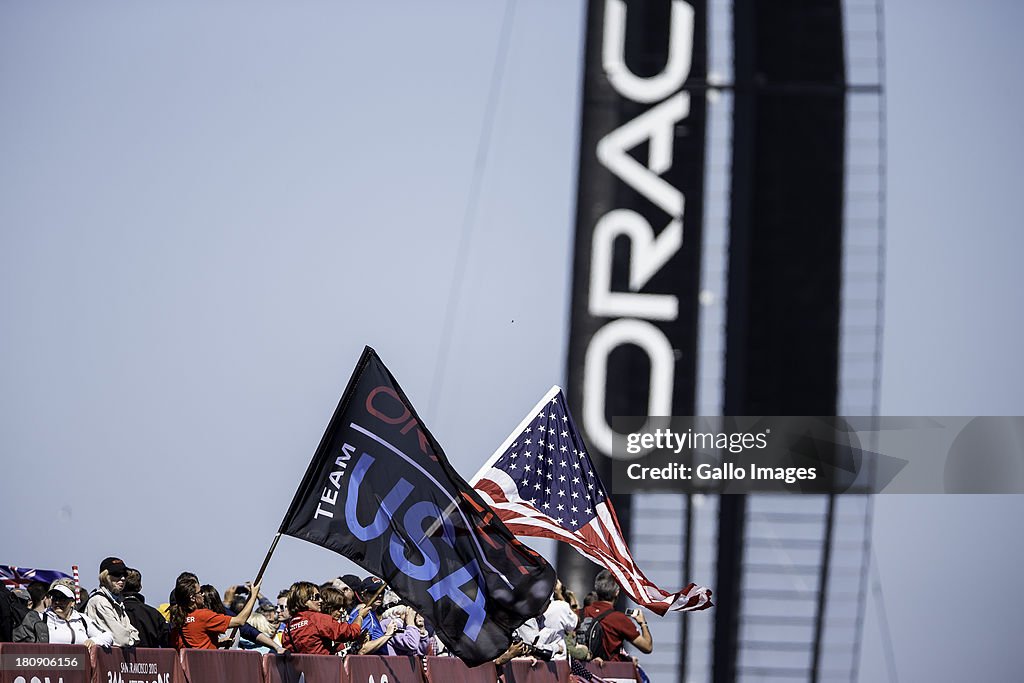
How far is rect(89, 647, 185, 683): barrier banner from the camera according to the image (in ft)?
36.3

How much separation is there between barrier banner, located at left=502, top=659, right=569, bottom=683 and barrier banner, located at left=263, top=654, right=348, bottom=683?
1.69 meters

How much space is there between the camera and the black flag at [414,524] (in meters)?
10.5

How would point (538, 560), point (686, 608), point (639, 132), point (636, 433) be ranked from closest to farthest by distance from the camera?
point (538, 560) → point (686, 608) → point (636, 433) → point (639, 132)

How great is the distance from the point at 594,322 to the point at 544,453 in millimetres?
12481

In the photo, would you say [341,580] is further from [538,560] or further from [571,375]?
[571,375]

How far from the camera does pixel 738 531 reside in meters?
28.1

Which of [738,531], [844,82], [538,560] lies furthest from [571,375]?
[538,560]

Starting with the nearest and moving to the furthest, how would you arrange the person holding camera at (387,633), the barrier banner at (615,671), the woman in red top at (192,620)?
1. the woman in red top at (192,620)
2. the person holding camera at (387,633)
3. the barrier banner at (615,671)

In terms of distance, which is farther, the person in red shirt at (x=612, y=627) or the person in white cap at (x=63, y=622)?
the person in red shirt at (x=612, y=627)

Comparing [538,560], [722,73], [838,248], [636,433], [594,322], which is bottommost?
[538,560]

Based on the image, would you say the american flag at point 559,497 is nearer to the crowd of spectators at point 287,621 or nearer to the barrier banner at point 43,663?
the crowd of spectators at point 287,621

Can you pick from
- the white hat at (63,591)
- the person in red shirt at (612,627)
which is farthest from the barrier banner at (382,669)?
the white hat at (63,591)

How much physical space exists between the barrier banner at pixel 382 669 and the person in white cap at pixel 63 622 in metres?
1.87

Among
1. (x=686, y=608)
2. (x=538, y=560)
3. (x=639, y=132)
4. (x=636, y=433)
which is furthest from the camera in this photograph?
(x=639, y=132)
